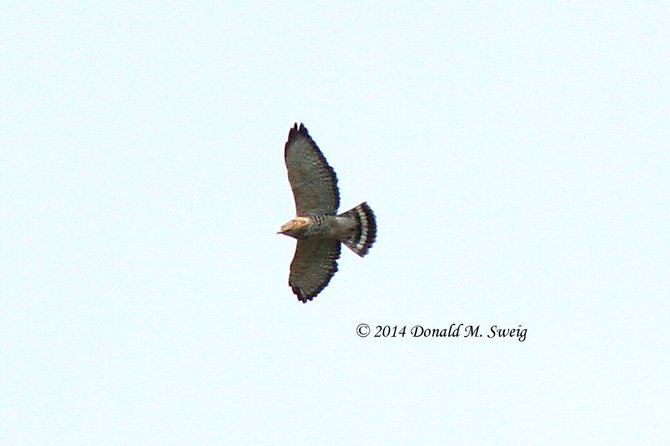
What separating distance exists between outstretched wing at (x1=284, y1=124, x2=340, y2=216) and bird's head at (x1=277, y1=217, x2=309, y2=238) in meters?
0.19

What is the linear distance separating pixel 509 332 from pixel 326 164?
4253 mm

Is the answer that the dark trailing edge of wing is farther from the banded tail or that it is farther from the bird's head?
the bird's head

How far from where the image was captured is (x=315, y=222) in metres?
20.9

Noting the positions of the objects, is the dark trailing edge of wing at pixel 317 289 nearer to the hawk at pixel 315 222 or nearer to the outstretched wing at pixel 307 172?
the hawk at pixel 315 222

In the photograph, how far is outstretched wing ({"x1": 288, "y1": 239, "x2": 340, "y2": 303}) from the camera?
21.3 m

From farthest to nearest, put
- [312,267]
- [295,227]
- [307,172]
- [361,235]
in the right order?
[312,267] < [361,235] < [295,227] < [307,172]

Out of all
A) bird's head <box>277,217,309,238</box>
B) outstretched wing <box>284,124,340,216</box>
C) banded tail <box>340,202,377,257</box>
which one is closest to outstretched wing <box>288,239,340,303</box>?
banded tail <box>340,202,377,257</box>

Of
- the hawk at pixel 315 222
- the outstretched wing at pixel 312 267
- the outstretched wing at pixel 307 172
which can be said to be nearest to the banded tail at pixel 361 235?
the hawk at pixel 315 222

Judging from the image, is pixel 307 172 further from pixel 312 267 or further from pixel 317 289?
pixel 317 289

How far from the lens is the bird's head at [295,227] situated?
20797 millimetres

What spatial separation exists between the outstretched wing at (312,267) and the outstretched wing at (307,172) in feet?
2.18

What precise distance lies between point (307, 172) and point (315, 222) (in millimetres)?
662

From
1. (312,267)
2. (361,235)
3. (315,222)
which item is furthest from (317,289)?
(315,222)

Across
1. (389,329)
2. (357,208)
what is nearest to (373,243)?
(357,208)
